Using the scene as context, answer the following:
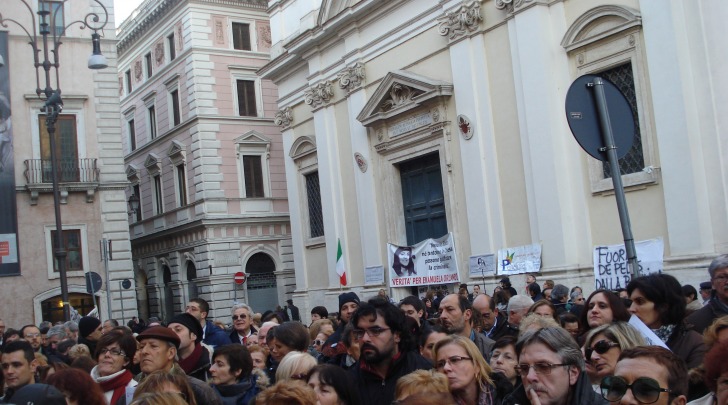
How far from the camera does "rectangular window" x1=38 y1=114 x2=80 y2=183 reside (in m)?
28.6

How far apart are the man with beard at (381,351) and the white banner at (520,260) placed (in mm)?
12257

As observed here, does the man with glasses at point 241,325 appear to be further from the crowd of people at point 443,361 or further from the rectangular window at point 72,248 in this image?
the rectangular window at point 72,248

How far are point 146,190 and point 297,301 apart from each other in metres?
16.1

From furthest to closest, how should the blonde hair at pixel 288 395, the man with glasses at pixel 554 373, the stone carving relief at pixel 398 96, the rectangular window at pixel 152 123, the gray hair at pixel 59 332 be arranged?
the rectangular window at pixel 152 123, the stone carving relief at pixel 398 96, the gray hair at pixel 59 332, the blonde hair at pixel 288 395, the man with glasses at pixel 554 373

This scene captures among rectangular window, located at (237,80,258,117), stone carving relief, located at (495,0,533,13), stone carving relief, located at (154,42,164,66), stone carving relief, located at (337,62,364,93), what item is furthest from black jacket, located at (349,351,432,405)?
stone carving relief, located at (154,42,164,66)

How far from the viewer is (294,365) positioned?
601 centimetres

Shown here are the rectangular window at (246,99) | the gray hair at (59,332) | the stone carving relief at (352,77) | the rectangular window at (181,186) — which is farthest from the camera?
the rectangular window at (181,186)

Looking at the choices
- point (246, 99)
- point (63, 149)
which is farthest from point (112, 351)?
point (246, 99)

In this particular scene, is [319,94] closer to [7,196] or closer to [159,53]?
[7,196]

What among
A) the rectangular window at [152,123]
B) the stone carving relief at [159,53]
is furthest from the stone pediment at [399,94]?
the rectangular window at [152,123]

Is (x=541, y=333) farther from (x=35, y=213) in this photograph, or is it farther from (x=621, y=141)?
(x=35, y=213)

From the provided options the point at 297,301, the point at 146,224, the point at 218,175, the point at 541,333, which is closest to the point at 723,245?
the point at 541,333

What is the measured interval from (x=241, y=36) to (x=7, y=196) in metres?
13.7

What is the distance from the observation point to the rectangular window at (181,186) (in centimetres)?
3704
